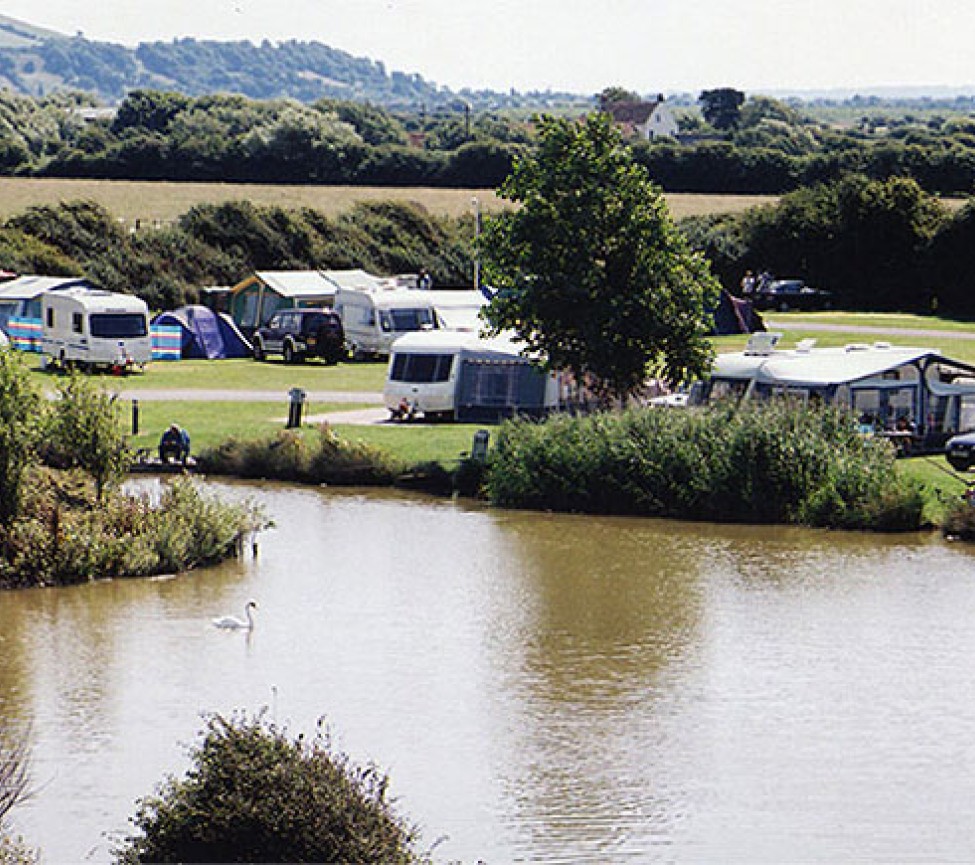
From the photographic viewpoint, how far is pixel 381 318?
49.6 m

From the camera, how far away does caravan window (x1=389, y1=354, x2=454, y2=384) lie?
124 feet

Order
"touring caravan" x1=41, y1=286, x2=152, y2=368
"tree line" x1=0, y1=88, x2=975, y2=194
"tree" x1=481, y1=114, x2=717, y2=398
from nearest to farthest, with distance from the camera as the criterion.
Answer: "tree" x1=481, y1=114, x2=717, y2=398 < "touring caravan" x1=41, y1=286, x2=152, y2=368 < "tree line" x1=0, y1=88, x2=975, y2=194

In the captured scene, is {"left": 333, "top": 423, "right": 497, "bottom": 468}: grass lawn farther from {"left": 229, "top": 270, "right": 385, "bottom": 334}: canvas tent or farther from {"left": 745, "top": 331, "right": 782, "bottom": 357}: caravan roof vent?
{"left": 229, "top": 270, "right": 385, "bottom": 334}: canvas tent

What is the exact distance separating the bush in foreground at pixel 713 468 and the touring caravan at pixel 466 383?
4.78 metres

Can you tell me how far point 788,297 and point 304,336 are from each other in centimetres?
2343

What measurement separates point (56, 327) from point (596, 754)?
30.8 m

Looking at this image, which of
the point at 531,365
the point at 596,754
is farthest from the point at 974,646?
the point at 531,365

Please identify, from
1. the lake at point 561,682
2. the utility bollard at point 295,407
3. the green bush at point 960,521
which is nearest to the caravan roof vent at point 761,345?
the lake at point 561,682

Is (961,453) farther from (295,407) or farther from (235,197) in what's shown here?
(235,197)

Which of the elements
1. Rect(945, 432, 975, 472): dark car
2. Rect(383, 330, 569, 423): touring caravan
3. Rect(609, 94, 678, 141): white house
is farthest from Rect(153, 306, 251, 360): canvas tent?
Rect(609, 94, 678, 141): white house

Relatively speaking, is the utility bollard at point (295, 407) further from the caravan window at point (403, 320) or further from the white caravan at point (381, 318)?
the caravan window at point (403, 320)

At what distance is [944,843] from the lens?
1622 cm

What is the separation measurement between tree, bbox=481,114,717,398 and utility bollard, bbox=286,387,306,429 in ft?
14.7

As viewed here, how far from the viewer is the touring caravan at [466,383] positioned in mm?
37094
